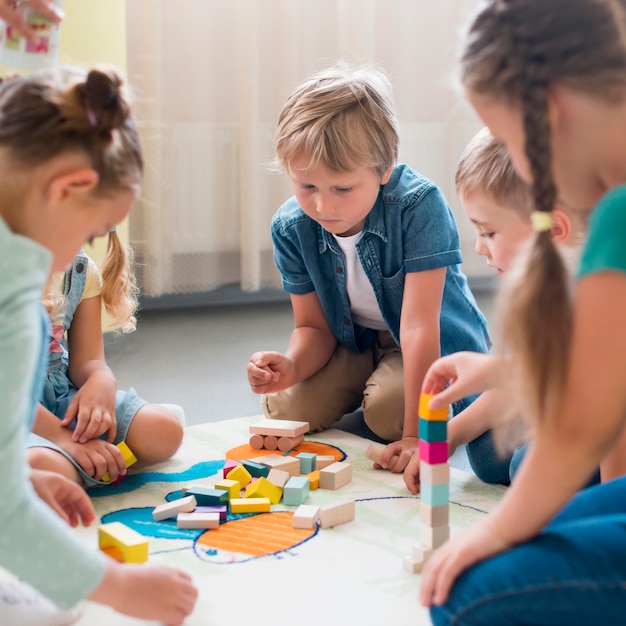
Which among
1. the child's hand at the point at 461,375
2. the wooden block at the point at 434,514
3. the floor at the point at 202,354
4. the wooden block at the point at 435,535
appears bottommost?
the floor at the point at 202,354

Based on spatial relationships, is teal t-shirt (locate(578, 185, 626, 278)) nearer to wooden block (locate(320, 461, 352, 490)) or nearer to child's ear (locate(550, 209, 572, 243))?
child's ear (locate(550, 209, 572, 243))

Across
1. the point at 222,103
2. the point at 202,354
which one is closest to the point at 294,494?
the point at 202,354

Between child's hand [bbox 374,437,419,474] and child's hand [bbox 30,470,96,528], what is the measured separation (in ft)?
1.87

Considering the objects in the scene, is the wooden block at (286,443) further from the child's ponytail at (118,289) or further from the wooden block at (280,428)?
the child's ponytail at (118,289)

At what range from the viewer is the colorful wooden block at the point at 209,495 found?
1.21 m

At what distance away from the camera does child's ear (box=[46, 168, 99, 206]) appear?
0.77m

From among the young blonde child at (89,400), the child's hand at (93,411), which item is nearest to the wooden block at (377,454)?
the young blonde child at (89,400)

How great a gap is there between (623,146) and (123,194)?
17.8 inches

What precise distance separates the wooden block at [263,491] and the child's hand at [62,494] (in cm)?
36

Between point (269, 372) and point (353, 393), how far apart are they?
0.23 m

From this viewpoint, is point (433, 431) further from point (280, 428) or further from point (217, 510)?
point (280, 428)

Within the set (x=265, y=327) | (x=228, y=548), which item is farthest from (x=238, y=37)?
(x=228, y=548)

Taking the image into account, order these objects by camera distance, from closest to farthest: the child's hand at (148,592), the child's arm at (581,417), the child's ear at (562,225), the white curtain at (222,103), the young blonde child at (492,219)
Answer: the child's arm at (581,417)
the child's hand at (148,592)
the child's ear at (562,225)
the young blonde child at (492,219)
the white curtain at (222,103)

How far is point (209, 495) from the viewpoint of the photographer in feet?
3.98
